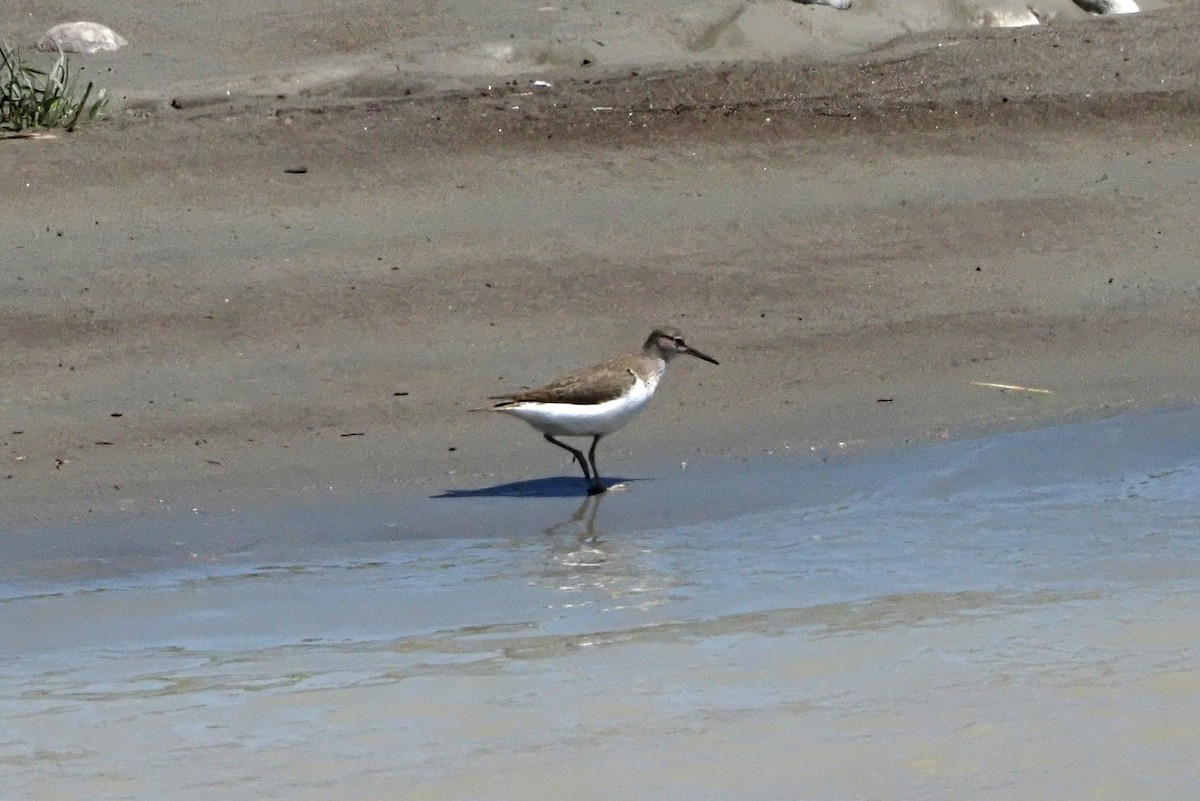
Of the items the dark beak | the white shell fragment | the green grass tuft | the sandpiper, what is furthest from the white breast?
the white shell fragment

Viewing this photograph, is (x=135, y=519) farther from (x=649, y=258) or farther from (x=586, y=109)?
(x=586, y=109)

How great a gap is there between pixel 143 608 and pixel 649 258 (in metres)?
4.56

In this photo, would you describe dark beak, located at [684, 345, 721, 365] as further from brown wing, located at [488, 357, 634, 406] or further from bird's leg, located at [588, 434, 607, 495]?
bird's leg, located at [588, 434, 607, 495]

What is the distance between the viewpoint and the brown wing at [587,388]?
28.5 ft

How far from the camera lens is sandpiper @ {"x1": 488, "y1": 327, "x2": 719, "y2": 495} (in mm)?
8641

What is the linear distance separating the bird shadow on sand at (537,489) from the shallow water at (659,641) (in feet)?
0.10

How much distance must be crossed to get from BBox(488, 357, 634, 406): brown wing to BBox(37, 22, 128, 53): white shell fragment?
6029 millimetres

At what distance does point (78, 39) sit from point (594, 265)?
14.9 feet

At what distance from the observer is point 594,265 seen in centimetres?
1098

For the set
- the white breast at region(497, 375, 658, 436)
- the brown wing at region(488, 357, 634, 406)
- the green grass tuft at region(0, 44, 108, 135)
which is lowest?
the white breast at region(497, 375, 658, 436)

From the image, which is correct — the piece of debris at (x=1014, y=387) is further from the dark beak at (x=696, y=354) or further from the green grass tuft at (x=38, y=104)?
the green grass tuft at (x=38, y=104)

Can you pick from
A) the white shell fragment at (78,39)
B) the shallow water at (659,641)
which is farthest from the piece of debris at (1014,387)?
the white shell fragment at (78,39)

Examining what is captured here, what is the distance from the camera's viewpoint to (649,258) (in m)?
11.1

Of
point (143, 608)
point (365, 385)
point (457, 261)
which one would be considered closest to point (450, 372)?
point (365, 385)
